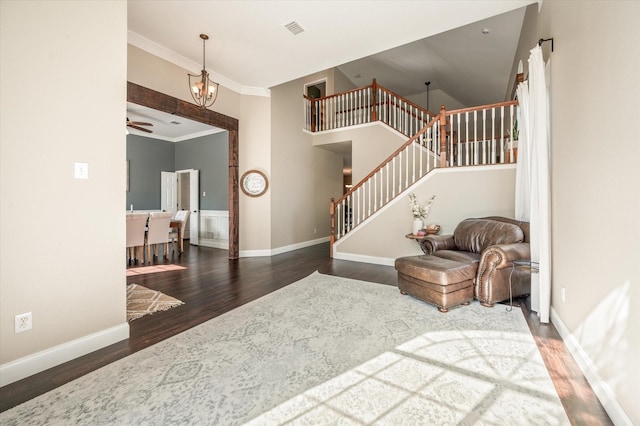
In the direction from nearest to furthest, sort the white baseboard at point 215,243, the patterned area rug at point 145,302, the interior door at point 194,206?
the patterned area rug at point 145,302 → the white baseboard at point 215,243 → the interior door at point 194,206

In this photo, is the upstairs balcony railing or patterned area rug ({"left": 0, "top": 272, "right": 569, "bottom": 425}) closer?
patterned area rug ({"left": 0, "top": 272, "right": 569, "bottom": 425})

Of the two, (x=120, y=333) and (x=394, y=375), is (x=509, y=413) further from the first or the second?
(x=120, y=333)

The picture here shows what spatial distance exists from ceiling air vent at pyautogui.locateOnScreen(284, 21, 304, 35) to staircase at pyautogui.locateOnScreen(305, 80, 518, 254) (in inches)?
96.0

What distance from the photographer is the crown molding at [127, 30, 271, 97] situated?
3.91 meters

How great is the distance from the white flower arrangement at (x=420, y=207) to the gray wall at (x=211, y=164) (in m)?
4.69

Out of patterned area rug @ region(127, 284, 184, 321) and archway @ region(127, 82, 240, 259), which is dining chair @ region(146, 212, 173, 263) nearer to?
archway @ region(127, 82, 240, 259)

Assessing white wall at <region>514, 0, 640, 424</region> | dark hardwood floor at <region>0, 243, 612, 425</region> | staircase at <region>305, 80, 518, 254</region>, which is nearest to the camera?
white wall at <region>514, 0, 640, 424</region>

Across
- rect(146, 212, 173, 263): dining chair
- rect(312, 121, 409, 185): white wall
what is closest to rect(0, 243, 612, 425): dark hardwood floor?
rect(146, 212, 173, 263): dining chair

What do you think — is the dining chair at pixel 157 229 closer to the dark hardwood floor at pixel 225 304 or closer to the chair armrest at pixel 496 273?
the dark hardwood floor at pixel 225 304

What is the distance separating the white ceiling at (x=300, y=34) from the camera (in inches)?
130

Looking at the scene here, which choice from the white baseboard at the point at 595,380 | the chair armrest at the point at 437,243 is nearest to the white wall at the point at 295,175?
the chair armrest at the point at 437,243

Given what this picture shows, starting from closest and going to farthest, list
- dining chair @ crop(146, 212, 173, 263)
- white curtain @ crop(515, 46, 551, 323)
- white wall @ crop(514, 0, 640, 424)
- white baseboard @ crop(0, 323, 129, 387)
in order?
1. white wall @ crop(514, 0, 640, 424)
2. white baseboard @ crop(0, 323, 129, 387)
3. white curtain @ crop(515, 46, 551, 323)
4. dining chair @ crop(146, 212, 173, 263)

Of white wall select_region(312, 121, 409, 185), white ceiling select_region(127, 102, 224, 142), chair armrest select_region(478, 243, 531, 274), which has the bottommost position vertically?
chair armrest select_region(478, 243, 531, 274)

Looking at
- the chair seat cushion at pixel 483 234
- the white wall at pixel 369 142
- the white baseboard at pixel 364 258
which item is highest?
the white wall at pixel 369 142
